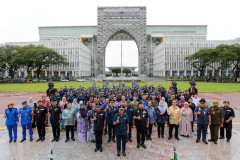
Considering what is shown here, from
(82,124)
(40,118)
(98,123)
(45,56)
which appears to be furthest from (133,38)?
(98,123)

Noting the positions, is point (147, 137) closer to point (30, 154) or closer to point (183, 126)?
point (183, 126)

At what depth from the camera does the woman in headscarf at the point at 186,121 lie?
6914mm

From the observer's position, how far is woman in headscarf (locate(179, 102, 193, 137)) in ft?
22.7

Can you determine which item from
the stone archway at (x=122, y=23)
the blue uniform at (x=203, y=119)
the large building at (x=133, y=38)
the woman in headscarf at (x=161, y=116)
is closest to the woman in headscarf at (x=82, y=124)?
the woman in headscarf at (x=161, y=116)

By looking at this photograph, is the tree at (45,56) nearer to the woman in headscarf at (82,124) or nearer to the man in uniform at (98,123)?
the woman in headscarf at (82,124)

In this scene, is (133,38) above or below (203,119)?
above

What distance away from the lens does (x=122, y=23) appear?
72.0 metres

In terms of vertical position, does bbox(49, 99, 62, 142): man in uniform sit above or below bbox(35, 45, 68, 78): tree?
below

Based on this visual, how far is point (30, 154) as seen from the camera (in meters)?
5.64

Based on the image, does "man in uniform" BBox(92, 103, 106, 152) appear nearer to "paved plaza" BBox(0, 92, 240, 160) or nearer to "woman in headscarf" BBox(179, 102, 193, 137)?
"paved plaza" BBox(0, 92, 240, 160)

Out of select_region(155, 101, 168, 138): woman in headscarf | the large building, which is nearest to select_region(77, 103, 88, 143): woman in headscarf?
select_region(155, 101, 168, 138): woman in headscarf

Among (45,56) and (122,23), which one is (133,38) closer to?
(122,23)

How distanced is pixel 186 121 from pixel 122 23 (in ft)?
236

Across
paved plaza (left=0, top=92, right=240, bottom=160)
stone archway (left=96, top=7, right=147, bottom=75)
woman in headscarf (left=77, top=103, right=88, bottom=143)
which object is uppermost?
stone archway (left=96, top=7, right=147, bottom=75)
